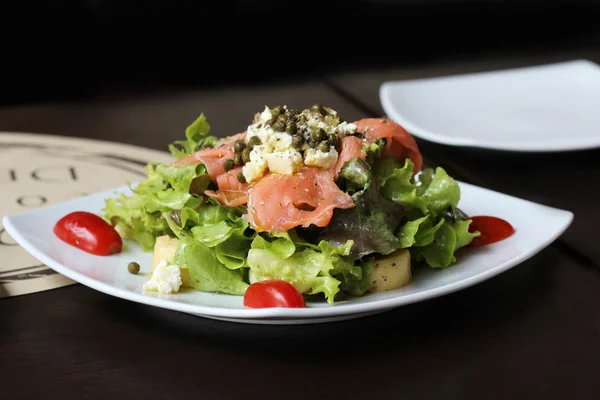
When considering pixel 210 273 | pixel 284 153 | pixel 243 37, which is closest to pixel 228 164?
pixel 284 153

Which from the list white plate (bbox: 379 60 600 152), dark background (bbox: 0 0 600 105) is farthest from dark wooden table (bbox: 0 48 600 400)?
dark background (bbox: 0 0 600 105)

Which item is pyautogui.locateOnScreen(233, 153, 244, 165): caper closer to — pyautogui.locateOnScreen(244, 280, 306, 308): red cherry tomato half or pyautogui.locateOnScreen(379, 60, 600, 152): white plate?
pyautogui.locateOnScreen(244, 280, 306, 308): red cherry tomato half

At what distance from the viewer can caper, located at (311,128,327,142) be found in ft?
5.38

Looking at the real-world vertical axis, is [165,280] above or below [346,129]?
below

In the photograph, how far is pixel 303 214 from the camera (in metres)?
1.57

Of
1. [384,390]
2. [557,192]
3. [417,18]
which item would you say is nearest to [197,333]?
[384,390]

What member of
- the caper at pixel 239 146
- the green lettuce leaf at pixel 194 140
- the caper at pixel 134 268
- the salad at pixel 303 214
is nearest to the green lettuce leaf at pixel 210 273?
the salad at pixel 303 214

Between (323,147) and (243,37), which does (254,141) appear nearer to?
(323,147)

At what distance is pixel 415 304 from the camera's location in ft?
5.03

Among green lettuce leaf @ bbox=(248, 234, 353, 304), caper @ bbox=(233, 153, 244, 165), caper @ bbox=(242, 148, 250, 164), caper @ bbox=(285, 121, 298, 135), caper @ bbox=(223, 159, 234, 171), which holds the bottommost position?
green lettuce leaf @ bbox=(248, 234, 353, 304)

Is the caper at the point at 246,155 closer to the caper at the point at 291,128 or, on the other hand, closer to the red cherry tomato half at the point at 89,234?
the caper at the point at 291,128

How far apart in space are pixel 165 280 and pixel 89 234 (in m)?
→ 0.32

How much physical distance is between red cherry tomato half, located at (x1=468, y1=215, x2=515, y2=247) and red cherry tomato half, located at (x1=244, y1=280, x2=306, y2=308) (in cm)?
47

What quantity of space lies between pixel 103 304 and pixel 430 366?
2.00 ft
